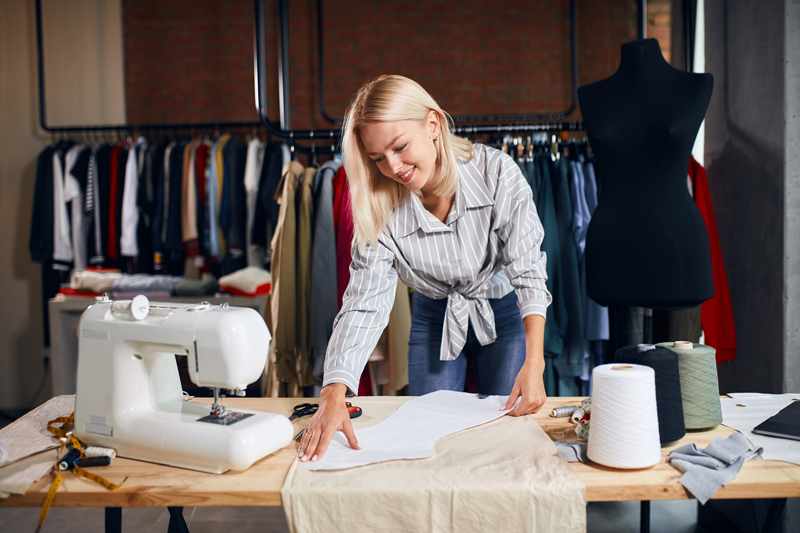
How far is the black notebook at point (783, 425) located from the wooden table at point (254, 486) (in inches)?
5.4

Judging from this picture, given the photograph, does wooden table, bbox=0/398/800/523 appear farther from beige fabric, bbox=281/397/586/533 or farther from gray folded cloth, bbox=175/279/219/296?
gray folded cloth, bbox=175/279/219/296

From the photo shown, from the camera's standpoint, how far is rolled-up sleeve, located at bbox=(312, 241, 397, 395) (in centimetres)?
126

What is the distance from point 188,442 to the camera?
3.32ft

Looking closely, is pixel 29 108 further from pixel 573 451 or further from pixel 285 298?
pixel 573 451

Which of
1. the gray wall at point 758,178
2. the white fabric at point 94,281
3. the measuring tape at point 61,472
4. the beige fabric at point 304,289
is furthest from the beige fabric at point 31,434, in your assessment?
the gray wall at point 758,178

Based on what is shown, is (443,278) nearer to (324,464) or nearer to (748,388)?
(324,464)

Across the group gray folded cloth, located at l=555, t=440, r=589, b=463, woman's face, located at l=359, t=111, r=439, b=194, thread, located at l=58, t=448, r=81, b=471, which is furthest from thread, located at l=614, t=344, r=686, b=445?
thread, located at l=58, t=448, r=81, b=471

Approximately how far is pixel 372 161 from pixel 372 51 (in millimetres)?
2734

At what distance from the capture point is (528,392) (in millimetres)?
1222

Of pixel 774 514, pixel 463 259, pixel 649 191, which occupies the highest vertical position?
pixel 649 191

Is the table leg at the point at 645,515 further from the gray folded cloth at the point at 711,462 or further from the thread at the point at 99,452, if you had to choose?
Answer: the thread at the point at 99,452

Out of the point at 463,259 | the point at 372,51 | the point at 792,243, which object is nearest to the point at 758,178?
the point at 792,243

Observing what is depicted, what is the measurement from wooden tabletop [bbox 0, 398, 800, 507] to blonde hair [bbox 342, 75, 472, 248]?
66 centimetres

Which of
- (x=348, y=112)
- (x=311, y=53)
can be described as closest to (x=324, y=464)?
(x=348, y=112)
